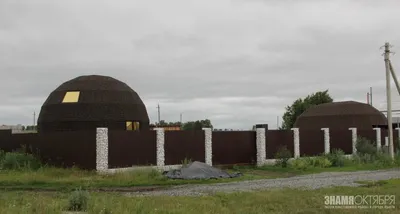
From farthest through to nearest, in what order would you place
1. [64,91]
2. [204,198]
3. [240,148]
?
[64,91]
[240,148]
[204,198]

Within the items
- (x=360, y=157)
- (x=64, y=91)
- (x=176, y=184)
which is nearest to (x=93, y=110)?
(x=64, y=91)

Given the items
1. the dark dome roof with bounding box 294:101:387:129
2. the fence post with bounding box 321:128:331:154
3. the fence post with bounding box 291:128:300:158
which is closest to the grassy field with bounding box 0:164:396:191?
the fence post with bounding box 291:128:300:158

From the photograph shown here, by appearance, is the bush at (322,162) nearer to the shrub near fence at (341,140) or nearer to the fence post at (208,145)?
the shrub near fence at (341,140)

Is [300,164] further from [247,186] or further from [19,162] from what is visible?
[19,162]

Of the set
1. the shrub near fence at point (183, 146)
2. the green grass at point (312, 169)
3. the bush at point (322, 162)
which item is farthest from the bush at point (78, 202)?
the bush at point (322, 162)

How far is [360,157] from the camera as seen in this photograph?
30.1 meters

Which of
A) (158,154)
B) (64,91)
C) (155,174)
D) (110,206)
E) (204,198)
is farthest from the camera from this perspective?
(64,91)

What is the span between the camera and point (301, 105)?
70.2 metres

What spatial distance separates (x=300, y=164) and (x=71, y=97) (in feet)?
44.5

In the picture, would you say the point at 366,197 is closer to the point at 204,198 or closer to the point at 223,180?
the point at 204,198

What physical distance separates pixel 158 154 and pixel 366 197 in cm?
1190

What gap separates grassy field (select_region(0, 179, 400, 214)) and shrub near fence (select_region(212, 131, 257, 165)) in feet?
38.1

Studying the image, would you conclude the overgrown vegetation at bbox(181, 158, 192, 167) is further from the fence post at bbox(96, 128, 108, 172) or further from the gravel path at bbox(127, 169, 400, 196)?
the gravel path at bbox(127, 169, 400, 196)

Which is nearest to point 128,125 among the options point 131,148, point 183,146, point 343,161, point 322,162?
point 183,146
